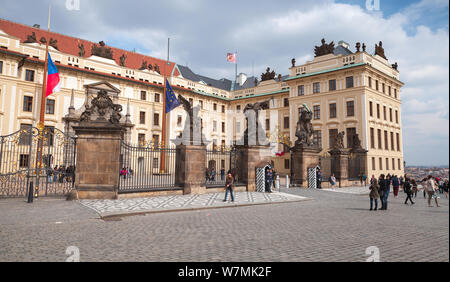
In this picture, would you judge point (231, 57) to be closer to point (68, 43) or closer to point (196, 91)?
point (196, 91)

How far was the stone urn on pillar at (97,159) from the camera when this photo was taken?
44.6ft

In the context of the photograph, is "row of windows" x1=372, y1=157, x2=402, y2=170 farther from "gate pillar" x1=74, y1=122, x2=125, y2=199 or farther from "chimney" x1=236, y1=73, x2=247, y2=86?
"gate pillar" x1=74, y1=122, x2=125, y2=199

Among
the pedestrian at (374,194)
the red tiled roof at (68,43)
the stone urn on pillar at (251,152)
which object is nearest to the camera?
the pedestrian at (374,194)

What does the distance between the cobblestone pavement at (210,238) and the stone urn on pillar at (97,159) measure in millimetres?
3523

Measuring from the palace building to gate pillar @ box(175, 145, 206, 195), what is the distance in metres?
17.5

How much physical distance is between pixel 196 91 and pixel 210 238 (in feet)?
151

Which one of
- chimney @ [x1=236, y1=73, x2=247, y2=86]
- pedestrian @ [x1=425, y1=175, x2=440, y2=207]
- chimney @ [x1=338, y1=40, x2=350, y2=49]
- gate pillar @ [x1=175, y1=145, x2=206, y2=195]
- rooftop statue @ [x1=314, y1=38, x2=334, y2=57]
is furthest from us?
chimney @ [x1=236, y1=73, x2=247, y2=86]

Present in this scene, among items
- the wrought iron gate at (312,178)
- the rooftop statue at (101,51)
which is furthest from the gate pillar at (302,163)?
the rooftop statue at (101,51)

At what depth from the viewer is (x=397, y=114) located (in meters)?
45.5

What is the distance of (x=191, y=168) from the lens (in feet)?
55.8

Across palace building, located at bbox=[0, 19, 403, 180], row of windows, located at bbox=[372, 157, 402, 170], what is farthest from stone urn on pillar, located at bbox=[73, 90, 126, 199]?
row of windows, located at bbox=[372, 157, 402, 170]

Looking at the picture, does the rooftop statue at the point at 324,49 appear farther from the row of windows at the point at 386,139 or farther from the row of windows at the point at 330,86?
the row of windows at the point at 386,139

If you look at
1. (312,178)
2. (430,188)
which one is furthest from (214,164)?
(430,188)

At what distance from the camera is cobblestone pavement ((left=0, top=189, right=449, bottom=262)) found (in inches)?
201
